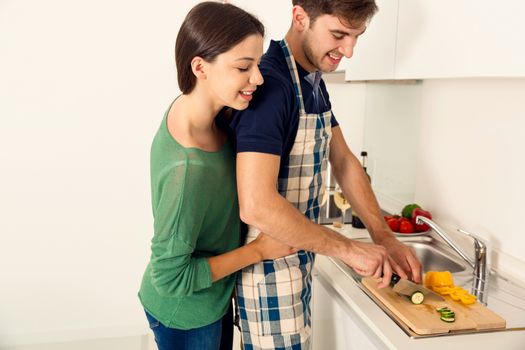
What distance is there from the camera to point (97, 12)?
2.43 metres

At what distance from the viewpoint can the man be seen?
3.28 ft

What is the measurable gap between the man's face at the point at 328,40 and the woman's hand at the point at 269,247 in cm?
40

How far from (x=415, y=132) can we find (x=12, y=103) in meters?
1.81

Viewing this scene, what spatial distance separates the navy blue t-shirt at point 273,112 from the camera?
99cm

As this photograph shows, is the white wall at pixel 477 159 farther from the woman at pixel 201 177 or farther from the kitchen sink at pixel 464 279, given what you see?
the woman at pixel 201 177

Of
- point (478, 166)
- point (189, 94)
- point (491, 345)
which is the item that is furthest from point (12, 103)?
point (491, 345)

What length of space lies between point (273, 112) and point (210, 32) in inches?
7.6

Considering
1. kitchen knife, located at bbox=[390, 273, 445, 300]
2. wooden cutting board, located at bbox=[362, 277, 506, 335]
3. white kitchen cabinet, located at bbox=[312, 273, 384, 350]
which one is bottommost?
white kitchen cabinet, located at bbox=[312, 273, 384, 350]

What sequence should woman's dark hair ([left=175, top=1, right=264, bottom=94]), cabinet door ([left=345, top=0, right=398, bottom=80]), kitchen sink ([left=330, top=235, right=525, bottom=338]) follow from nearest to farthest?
woman's dark hair ([left=175, top=1, right=264, bottom=94])
kitchen sink ([left=330, top=235, right=525, bottom=338])
cabinet door ([left=345, top=0, right=398, bottom=80])

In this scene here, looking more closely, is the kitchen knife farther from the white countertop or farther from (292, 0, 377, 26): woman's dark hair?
(292, 0, 377, 26): woman's dark hair

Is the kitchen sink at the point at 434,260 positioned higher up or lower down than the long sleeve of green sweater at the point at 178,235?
lower down

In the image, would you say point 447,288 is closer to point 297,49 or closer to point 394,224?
point 394,224

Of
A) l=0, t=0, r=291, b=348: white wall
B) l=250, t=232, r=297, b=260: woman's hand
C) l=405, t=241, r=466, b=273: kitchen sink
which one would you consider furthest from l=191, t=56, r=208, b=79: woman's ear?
l=0, t=0, r=291, b=348: white wall

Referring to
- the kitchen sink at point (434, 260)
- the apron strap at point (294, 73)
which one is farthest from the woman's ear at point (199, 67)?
the kitchen sink at point (434, 260)
